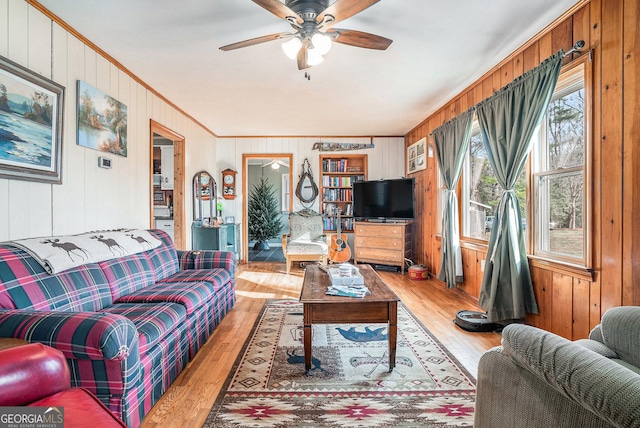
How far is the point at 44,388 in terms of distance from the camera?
0.96 meters

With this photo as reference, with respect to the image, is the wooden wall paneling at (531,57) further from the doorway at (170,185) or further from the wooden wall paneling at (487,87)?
the doorway at (170,185)

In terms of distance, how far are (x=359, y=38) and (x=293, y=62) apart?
996mm

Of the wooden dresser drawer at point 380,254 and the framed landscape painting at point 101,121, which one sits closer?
the framed landscape painting at point 101,121

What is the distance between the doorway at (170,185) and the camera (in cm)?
457

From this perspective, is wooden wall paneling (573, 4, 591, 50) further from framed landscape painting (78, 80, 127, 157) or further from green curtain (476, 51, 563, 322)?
framed landscape painting (78, 80, 127, 157)

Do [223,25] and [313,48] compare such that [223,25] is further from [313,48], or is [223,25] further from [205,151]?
[205,151]

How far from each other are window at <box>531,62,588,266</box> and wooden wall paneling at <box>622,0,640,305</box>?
286mm

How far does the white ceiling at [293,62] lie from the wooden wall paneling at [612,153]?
41 centimetres

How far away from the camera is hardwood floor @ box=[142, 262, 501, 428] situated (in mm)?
1694

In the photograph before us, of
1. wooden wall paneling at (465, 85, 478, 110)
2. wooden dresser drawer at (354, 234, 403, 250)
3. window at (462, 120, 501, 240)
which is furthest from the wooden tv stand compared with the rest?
wooden wall paneling at (465, 85, 478, 110)

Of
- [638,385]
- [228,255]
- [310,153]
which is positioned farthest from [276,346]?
[310,153]

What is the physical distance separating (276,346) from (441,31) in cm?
277

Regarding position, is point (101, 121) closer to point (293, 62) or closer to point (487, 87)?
point (293, 62)

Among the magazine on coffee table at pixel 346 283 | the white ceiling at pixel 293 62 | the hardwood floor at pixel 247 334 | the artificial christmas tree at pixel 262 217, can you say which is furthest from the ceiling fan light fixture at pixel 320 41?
the artificial christmas tree at pixel 262 217
